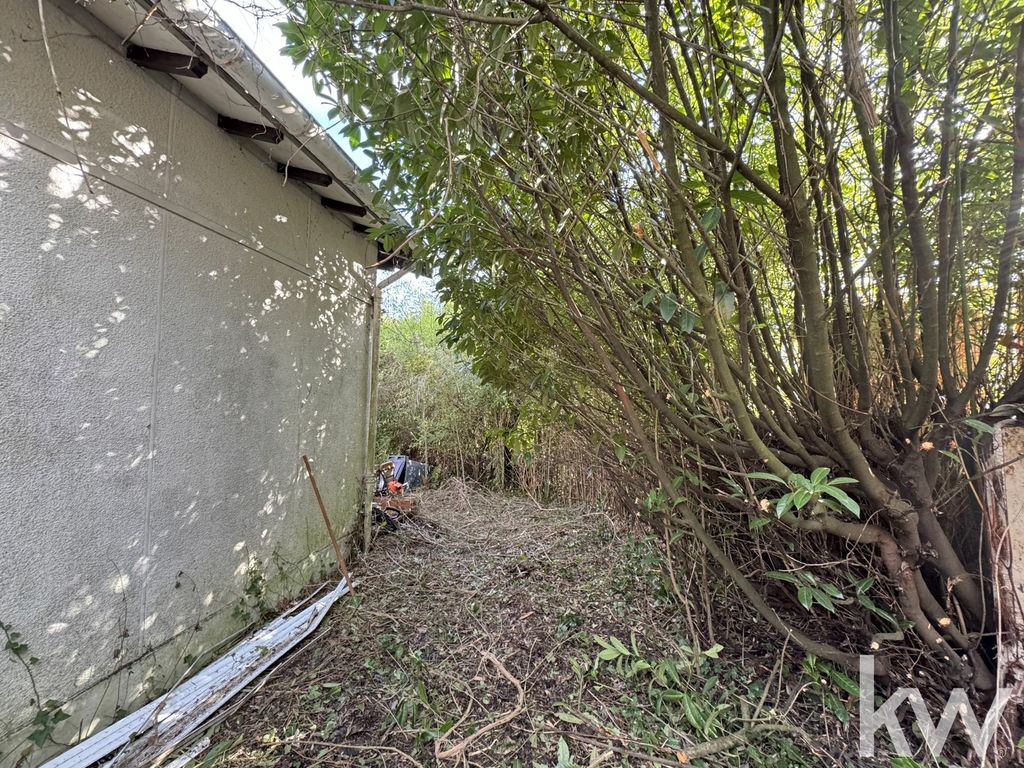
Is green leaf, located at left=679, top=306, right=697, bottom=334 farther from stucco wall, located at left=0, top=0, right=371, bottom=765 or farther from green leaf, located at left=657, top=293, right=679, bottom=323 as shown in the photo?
stucco wall, located at left=0, top=0, right=371, bottom=765

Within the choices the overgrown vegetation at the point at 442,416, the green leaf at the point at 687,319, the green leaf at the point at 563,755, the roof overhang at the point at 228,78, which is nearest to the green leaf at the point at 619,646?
Answer: the green leaf at the point at 563,755

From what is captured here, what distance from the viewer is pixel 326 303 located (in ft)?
11.6

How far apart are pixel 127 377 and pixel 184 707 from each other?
1556mm

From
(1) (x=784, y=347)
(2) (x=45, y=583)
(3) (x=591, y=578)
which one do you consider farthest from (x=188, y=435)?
(1) (x=784, y=347)

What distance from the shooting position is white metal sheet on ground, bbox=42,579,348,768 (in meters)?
1.64

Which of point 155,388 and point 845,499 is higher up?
point 155,388

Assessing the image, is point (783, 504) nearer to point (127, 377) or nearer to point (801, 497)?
point (801, 497)

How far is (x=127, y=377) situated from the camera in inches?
75.5

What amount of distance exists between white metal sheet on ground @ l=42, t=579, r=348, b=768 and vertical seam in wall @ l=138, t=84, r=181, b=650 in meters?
0.31

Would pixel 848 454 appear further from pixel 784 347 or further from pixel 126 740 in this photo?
pixel 126 740

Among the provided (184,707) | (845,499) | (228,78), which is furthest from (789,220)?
(184,707)

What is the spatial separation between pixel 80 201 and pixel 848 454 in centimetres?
316

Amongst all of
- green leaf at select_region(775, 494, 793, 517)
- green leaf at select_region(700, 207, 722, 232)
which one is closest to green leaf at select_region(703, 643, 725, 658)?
green leaf at select_region(775, 494, 793, 517)

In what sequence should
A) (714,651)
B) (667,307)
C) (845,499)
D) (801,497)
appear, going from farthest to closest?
(714,651), (667,307), (801,497), (845,499)
